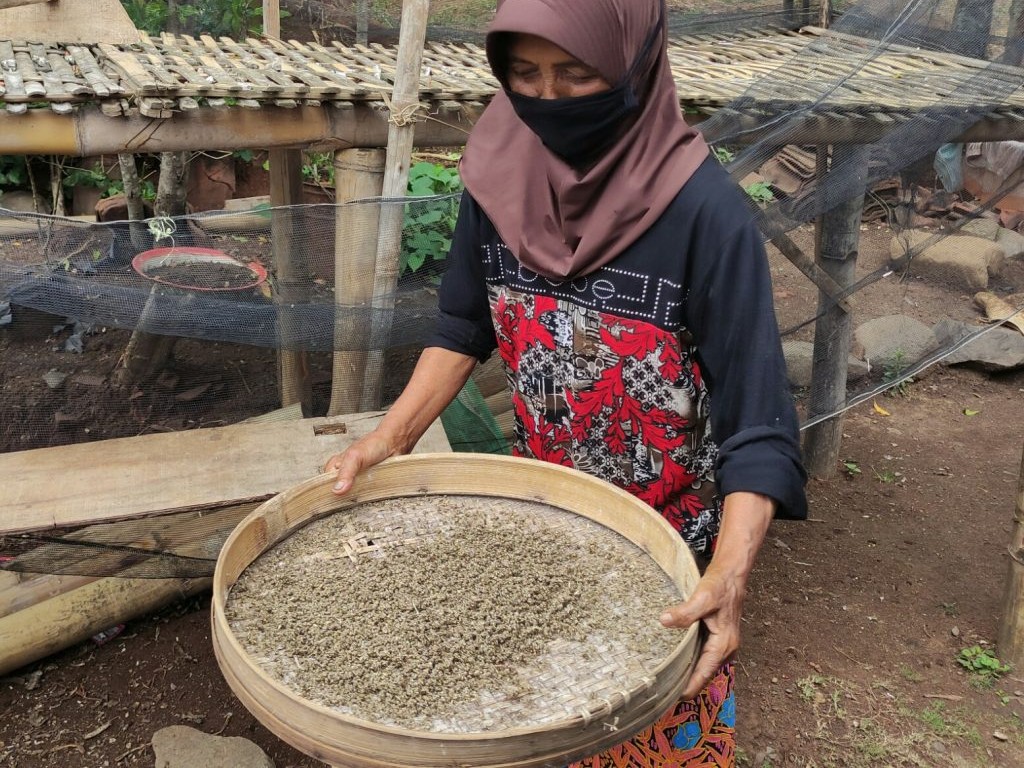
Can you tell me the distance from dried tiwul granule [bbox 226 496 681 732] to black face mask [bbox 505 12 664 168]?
662mm

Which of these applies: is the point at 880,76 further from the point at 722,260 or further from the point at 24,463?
the point at 24,463

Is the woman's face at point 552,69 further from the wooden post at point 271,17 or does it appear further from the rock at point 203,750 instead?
the wooden post at point 271,17

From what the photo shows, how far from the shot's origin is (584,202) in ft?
5.43

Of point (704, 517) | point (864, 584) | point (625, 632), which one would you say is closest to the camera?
point (625, 632)

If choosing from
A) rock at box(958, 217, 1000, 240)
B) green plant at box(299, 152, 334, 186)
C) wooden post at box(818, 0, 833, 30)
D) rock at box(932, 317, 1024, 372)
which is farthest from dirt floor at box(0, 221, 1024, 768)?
green plant at box(299, 152, 334, 186)

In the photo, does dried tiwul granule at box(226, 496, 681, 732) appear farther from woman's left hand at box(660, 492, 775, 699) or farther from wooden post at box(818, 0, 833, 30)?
wooden post at box(818, 0, 833, 30)

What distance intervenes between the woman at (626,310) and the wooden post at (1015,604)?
1.77 meters

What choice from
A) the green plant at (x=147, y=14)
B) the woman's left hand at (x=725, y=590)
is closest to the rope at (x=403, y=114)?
the woman's left hand at (x=725, y=590)

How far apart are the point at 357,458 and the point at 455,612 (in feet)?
1.19

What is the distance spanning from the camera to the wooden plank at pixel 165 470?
7.73 feet

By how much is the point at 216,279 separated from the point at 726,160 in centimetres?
155

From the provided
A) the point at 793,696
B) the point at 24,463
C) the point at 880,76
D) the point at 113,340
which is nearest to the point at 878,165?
the point at 880,76

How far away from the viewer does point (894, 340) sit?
10.3 feet

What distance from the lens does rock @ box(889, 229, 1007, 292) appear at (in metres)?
2.79
